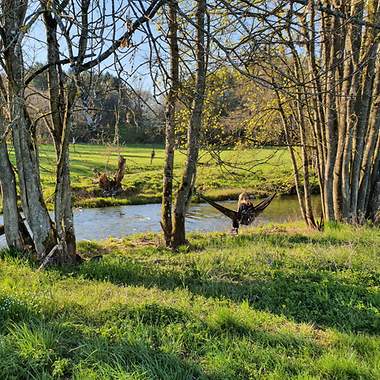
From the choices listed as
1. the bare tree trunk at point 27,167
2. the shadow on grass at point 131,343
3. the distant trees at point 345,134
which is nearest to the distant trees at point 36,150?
the bare tree trunk at point 27,167

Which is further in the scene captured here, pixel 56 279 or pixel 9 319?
pixel 56 279

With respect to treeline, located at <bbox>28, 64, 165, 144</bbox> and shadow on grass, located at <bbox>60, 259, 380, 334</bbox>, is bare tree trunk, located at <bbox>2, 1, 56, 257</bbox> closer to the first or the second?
treeline, located at <bbox>28, 64, 165, 144</bbox>

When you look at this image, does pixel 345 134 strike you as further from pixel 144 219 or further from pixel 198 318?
pixel 144 219

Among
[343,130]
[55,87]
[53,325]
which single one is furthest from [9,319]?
[343,130]

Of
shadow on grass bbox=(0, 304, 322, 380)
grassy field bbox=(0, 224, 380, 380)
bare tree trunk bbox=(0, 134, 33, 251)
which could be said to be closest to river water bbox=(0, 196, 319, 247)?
bare tree trunk bbox=(0, 134, 33, 251)

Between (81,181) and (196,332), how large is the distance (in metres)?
19.6

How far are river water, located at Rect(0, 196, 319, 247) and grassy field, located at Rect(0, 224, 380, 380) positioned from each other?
6.55 m

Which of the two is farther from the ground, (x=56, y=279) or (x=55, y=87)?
(x=55, y=87)

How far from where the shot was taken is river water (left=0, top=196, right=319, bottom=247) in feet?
41.8

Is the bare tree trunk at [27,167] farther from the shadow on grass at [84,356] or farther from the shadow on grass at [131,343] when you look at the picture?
the shadow on grass at [84,356]

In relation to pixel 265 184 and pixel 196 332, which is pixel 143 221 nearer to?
pixel 265 184

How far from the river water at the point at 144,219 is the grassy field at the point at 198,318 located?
6547mm

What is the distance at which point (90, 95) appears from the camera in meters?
3.70

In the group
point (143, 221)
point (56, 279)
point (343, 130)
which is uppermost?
point (343, 130)
